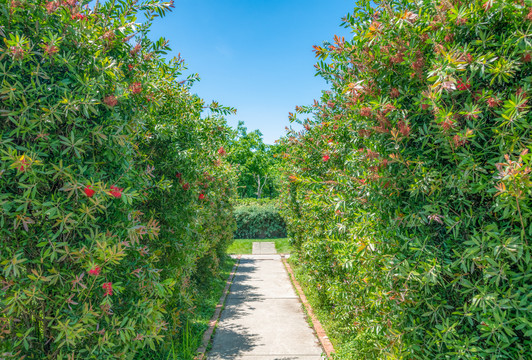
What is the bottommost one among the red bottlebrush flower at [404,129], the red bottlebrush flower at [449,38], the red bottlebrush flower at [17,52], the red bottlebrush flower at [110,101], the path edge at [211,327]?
the path edge at [211,327]

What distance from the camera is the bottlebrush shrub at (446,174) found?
1.86m

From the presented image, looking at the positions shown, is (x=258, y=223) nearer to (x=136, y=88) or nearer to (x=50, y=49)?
(x=136, y=88)

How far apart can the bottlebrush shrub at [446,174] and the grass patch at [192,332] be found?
2984mm

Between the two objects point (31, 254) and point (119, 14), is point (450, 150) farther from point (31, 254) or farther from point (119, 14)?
point (31, 254)

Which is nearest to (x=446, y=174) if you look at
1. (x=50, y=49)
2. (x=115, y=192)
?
(x=115, y=192)

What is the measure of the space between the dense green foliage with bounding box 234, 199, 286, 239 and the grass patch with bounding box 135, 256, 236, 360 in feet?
36.0

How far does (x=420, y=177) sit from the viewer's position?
7.33ft

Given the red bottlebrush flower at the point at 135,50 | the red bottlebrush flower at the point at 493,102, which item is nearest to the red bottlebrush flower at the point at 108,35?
the red bottlebrush flower at the point at 135,50

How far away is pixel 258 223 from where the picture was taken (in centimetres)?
2139

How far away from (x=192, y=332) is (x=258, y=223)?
620 inches

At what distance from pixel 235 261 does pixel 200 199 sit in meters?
9.76

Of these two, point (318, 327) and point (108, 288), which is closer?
point (108, 288)

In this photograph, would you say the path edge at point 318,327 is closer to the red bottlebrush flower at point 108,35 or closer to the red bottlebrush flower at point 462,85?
the red bottlebrush flower at point 462,85

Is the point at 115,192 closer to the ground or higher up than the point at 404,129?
closer to the ground
